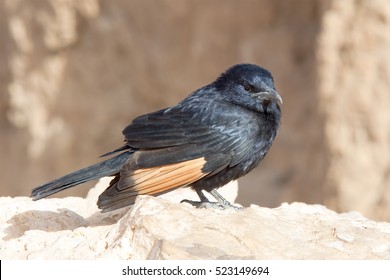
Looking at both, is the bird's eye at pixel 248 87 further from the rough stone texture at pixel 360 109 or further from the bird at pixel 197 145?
the rough stone texture at pixel 360 109

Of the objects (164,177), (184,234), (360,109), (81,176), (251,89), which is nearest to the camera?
(184,234)

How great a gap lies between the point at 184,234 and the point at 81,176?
3.67 feet

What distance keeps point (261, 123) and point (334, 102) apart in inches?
191

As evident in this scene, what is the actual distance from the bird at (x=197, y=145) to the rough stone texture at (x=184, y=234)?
0.83 ft

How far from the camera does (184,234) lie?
16.2ft

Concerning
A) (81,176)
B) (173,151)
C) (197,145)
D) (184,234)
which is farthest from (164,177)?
(184,234)

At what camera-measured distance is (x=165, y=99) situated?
1358 centimetres

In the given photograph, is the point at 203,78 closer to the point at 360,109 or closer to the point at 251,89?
the point at 360,109

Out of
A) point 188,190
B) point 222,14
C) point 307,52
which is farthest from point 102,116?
point 188,190

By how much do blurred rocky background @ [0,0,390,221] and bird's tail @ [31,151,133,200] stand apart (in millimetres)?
5153

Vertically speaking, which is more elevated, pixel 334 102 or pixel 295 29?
pixel 295 29

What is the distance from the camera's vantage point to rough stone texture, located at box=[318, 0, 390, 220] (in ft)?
34.7

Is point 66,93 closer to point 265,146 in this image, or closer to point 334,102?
point 334,102

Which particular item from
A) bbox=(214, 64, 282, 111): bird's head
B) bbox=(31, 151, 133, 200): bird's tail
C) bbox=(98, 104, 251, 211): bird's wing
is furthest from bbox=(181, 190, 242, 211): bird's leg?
bbox=(214, 64, 282, 111): bird's head
